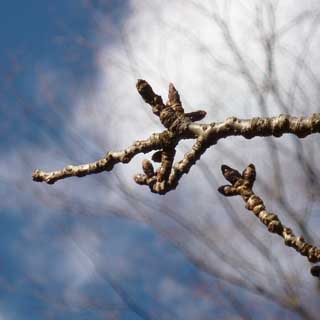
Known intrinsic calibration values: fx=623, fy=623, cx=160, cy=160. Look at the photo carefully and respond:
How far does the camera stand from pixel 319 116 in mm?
1876

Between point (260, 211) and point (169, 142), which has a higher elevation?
point (169, 142)

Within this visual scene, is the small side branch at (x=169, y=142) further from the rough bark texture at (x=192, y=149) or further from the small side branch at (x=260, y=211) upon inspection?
the small side branch at (x=260, y=211)

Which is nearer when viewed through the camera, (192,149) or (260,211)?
(260,211)

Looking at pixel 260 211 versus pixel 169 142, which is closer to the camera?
pixel 260 211

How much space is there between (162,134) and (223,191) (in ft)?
0.98

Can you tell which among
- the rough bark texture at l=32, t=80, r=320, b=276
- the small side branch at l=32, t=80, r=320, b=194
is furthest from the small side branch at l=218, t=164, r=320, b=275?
the small side branch at l=32, t=80, r=320, b=194

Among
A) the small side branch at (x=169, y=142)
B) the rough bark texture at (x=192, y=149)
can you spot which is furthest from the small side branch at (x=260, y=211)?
the small side branch at (x=169, y=142)

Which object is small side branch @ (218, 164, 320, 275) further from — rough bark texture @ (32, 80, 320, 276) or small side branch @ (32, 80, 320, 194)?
small side branch @ (32, 80, 320, 194)

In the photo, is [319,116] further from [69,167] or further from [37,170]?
[37,170]

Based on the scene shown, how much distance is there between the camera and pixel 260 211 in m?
2.05

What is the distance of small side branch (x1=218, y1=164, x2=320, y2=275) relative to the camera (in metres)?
1.89

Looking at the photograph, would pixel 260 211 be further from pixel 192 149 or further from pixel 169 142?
pixel 169 142

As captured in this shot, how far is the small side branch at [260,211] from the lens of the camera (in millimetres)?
1890

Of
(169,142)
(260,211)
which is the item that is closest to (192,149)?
(169,142)
